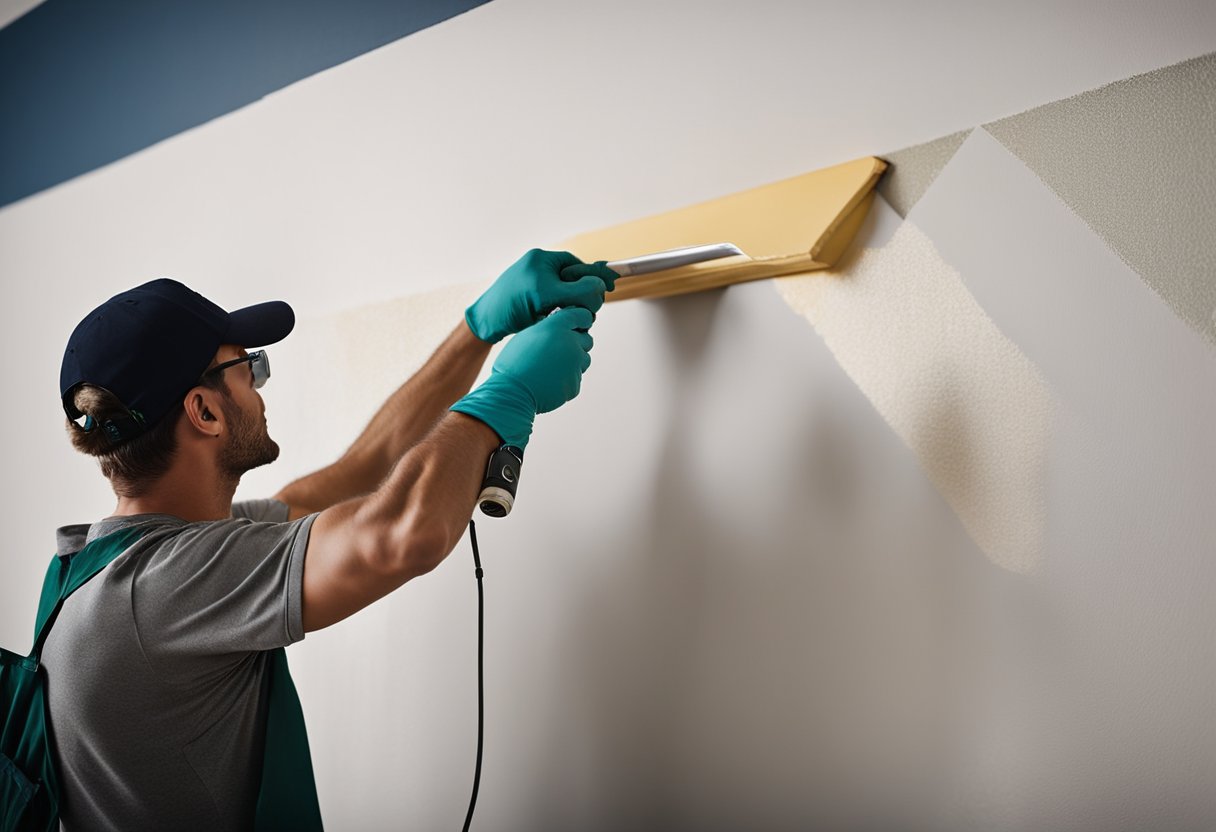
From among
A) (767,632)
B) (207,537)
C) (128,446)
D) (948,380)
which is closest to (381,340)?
(128,446)

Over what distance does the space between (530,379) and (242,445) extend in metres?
0.45

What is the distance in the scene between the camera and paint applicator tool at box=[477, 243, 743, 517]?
110cm

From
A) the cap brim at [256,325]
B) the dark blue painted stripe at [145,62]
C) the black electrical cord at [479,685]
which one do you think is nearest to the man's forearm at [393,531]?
the black electrical cord at [479,685]

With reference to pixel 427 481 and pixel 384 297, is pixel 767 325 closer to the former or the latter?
Answer: pixel 427 481

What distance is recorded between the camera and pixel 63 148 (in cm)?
253

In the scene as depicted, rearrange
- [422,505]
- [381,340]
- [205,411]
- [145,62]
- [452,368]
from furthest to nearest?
[145,62]
[381,340]
[452,368]
[205,411]
[422,505]

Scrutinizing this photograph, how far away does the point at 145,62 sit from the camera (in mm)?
2285

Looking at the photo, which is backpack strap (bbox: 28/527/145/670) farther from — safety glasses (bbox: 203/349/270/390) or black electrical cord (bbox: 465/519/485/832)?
black electrical cord (bbox: 465/519/485/832)

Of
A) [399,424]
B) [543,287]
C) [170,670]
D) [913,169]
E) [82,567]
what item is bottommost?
[170,670]

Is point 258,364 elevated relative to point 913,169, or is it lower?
lower

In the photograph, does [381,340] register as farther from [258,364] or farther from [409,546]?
[409,546]

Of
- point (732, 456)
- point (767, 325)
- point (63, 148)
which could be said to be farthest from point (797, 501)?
point (63, 148)

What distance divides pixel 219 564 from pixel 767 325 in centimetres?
71

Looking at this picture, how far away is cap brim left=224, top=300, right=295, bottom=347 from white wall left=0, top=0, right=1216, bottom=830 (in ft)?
0.85
